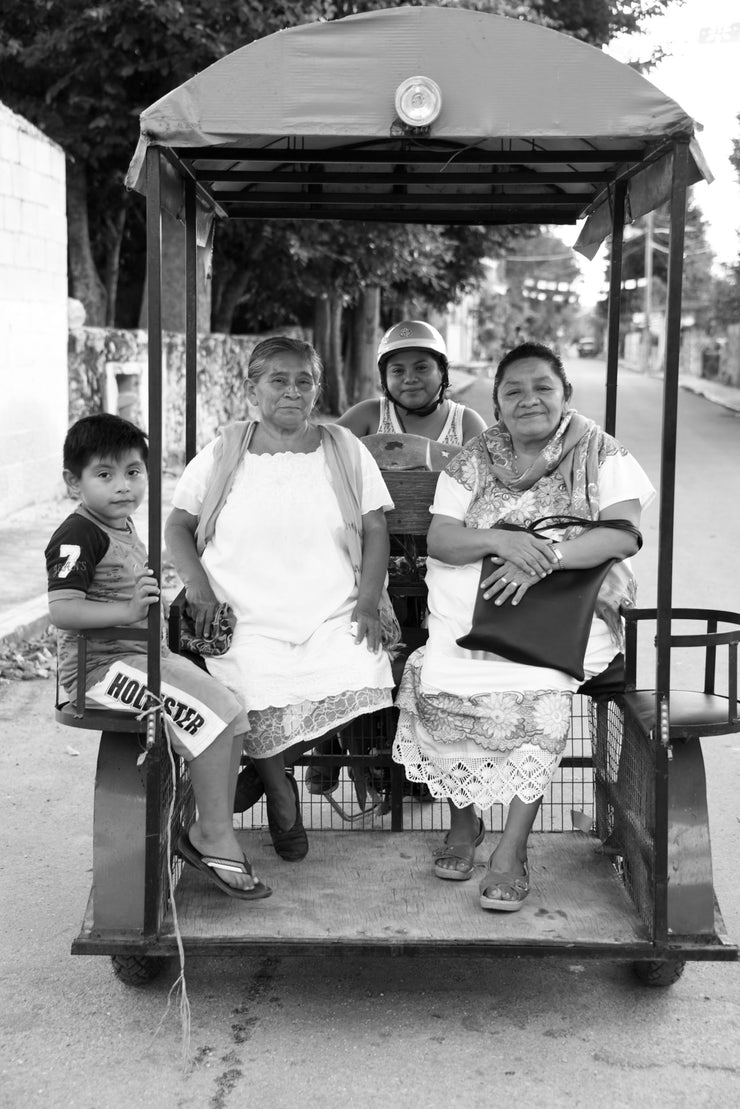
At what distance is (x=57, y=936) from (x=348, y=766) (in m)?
0.99

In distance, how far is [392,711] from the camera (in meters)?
4.03

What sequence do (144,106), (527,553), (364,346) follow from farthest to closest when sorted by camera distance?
(364,346)
(144,106)
(527,553)

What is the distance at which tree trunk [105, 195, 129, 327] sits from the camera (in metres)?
16.9

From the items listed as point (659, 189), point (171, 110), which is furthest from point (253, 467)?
point (659, 189)

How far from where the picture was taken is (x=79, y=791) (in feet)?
16.2

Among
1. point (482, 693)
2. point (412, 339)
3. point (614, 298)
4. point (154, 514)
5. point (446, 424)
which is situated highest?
point (614, 298)

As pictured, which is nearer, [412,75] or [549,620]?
[412,75]

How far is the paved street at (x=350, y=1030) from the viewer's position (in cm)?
284

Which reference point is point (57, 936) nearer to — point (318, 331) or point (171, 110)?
point (171, 110)

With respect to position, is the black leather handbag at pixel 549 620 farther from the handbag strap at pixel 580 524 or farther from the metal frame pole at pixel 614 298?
the metal frame pole at pixel 614 298

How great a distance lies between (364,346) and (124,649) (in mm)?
22360

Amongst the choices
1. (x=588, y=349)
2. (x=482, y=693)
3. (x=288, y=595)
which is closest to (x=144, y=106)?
(x=288, y=595)

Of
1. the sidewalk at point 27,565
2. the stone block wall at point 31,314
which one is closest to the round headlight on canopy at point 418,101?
the sidewalk at point 27,565

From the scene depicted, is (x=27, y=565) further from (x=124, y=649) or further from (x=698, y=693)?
(x=698, y=693)
